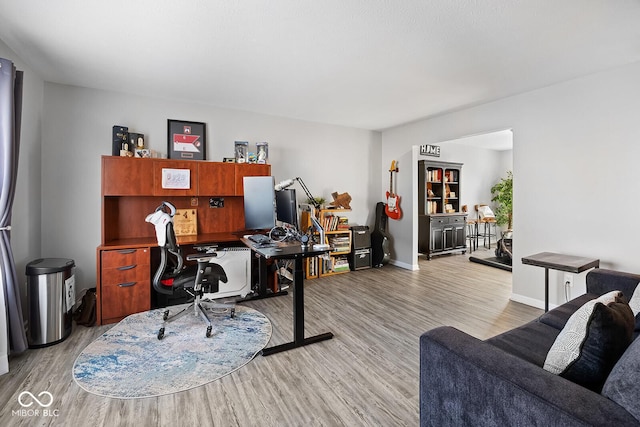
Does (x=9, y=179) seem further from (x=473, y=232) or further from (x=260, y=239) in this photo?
(x=473, y=232)

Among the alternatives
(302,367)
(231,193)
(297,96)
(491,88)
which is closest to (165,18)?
(297,96)

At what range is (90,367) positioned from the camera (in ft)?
7.34

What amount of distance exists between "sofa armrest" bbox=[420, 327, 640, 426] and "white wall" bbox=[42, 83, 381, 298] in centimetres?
372

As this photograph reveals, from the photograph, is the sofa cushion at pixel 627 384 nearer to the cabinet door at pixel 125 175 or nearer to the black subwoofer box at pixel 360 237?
the cabinet door at pixel 125 175

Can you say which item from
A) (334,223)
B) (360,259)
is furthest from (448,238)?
(334,223)

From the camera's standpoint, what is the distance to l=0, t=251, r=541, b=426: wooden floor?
175 centimetres

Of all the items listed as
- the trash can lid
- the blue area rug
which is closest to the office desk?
the blue area rug

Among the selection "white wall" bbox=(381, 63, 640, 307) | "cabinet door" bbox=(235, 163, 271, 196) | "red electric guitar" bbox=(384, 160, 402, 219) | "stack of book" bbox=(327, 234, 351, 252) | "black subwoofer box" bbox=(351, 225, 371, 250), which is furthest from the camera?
"red electric guitar" bbox=(384, 160, 402, 219)

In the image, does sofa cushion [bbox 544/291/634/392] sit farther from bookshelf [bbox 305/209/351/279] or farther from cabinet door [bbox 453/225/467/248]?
cabinet door [bbox 453/225/467/248]

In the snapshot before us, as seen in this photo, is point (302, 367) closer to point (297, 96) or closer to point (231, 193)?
point (231, 193)

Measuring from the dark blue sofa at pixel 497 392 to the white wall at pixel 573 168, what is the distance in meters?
2.25

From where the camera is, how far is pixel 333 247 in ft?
16.0

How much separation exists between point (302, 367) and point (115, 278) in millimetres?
2173

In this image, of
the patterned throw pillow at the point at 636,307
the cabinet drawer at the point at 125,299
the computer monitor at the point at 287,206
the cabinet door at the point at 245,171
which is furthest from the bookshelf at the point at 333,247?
the patterned throw pillow at the point at 636,307
